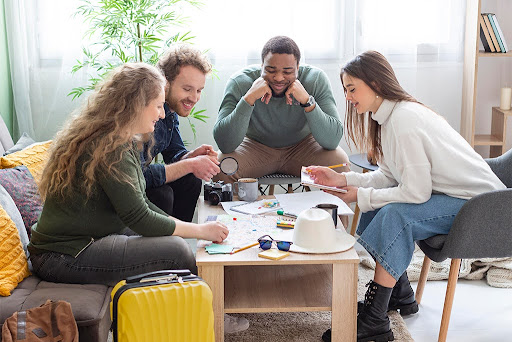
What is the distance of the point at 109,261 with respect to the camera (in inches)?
85.7

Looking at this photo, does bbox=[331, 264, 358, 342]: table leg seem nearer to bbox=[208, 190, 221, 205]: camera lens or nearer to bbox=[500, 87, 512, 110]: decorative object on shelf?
bbox=[208, 190, 221, 205]: camera lens

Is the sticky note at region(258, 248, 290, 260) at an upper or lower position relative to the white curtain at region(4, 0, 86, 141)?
lower

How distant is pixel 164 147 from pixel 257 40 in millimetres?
1159

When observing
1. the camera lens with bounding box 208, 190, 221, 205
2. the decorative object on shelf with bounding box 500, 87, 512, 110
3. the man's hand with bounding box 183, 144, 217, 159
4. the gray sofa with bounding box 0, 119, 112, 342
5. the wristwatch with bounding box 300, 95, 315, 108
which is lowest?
the gray sofa with bounding box 0, 119, 112, 342

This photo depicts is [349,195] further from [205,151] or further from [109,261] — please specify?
[109,261]

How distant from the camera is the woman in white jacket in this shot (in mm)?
2391

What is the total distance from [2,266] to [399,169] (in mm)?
1370

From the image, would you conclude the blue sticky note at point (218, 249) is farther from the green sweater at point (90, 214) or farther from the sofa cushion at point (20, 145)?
the sofa cushion at point (20, 145)

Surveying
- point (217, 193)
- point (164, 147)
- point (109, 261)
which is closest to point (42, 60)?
point (164, 147)

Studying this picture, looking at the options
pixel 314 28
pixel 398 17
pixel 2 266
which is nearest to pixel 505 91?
pixel 398 17

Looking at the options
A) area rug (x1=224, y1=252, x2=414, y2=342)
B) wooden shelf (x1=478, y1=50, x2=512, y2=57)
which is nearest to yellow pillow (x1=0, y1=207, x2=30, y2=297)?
area rug (x1=224, y1=252, x2=414, y2=342)

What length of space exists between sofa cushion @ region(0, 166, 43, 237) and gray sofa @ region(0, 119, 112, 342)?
346 mm

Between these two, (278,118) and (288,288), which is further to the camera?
(278,118)

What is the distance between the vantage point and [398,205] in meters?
2.42
